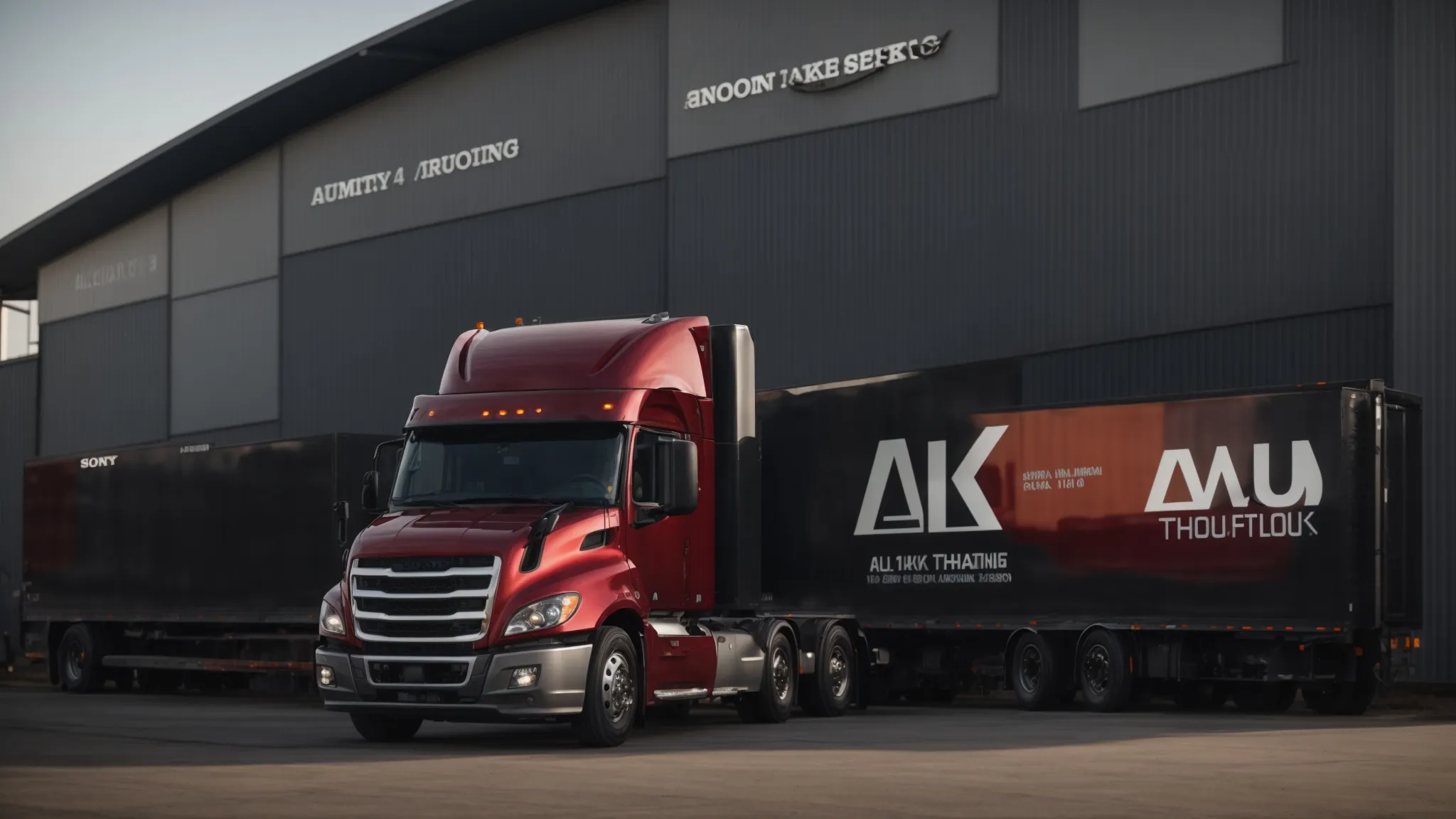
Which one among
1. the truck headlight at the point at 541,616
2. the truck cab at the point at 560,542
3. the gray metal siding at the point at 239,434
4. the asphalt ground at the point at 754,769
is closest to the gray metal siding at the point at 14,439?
the gray metal siding at the point at 239,434

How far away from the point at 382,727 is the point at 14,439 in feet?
160

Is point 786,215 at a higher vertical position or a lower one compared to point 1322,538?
higher

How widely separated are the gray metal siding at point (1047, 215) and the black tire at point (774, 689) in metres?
13.3

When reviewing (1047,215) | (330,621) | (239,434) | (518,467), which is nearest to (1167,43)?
(1047,215)

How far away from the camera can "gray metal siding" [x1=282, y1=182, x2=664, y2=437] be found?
4209 centimetres

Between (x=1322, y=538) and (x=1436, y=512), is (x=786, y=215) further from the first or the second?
(x=1322, y=538)

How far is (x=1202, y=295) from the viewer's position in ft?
102

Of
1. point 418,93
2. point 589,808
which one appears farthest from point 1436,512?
point 418,93

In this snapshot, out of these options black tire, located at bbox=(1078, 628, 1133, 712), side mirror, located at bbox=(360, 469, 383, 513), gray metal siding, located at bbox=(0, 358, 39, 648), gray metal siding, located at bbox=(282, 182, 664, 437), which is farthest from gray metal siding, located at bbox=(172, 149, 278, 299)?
side mirror, located at bbox=(360, 469, 383, 513)

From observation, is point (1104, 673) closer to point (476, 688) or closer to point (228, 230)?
point (476, 688)

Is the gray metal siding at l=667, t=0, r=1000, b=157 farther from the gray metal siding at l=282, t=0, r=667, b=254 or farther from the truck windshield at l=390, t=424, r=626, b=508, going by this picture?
the truck windshield at l=390, t=424, r=626, b=508

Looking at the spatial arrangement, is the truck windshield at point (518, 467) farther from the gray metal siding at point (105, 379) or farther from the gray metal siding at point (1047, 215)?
the gray metal siding at point (105, 379)

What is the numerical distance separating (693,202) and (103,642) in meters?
16.0

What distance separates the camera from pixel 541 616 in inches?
626
